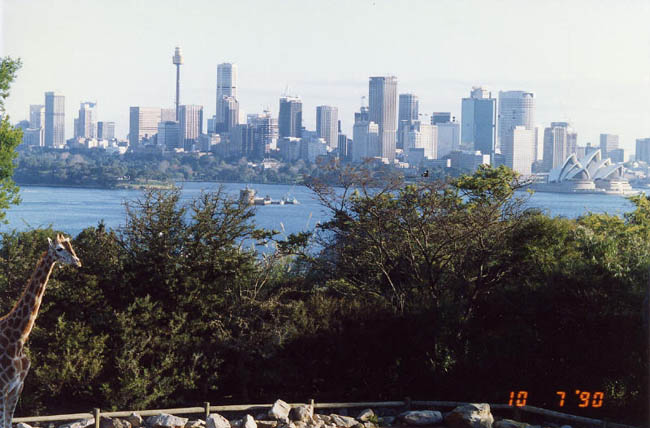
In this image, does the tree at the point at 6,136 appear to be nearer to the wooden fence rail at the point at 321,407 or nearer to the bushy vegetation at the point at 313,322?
the bushy vegetation at the point at 313,322

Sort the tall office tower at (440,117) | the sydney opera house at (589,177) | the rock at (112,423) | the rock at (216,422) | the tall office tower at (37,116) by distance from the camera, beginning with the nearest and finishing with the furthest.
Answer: the rock at (216,422), the rock at (112,423), the sydney opera house at (589,177), the tall office tower at (440,117), the tall office tower at (37,116)

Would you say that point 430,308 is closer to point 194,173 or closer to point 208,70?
point 194,173

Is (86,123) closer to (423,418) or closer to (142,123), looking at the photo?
(142,123)

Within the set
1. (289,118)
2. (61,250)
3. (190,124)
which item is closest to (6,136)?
(61,250)

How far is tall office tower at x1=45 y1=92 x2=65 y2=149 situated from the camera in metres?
40.8

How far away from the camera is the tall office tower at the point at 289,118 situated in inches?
1606

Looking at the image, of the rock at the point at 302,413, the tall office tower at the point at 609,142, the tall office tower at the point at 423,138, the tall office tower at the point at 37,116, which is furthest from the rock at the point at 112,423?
the tall office tower at the point at 37,116

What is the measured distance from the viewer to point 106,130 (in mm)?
52000

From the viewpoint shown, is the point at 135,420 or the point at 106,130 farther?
the point at 106,130

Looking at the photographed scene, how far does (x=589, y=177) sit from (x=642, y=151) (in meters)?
4.46

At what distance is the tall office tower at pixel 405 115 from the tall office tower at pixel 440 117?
5.84ft

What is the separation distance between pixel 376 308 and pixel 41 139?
3733 cm

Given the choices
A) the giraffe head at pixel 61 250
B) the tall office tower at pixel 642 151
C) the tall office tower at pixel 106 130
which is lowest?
the giraffe head at pixel 61 250

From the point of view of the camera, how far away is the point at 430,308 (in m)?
5.73
